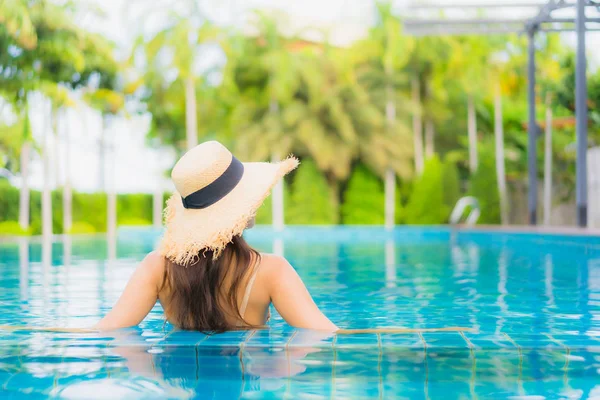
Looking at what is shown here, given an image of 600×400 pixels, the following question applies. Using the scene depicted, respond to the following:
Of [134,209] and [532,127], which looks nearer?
[532,127]

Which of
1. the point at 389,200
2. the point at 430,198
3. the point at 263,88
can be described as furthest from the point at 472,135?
the point at 263,88

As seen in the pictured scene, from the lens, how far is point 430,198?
28.4 meters

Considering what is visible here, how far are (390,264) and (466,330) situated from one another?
23.5 feet

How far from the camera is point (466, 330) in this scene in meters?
3.62

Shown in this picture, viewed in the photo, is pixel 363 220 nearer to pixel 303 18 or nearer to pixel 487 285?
pixel 303 18

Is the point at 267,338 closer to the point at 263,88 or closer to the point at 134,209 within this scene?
the point at 263,88

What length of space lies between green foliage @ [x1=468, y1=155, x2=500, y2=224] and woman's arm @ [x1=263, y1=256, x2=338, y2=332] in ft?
74.6

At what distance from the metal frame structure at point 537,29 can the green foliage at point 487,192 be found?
319 inches

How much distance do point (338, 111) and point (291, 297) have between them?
2511cm

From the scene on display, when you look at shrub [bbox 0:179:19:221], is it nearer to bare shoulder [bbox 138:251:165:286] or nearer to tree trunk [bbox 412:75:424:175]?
tree trunk [bbox 412:75:424:175]

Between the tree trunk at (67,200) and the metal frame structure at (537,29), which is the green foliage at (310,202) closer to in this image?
the tree trunk at (67,200)

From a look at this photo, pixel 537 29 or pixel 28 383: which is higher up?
pixel 537 29

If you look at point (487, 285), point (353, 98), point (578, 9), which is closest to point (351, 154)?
point (353, 98)

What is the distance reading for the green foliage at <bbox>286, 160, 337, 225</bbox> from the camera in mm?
28906
